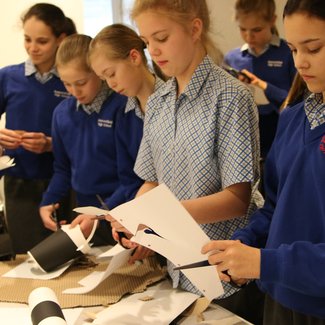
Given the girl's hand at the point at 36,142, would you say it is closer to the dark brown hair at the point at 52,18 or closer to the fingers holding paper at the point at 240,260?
the dark brown hair at the point at 52,18

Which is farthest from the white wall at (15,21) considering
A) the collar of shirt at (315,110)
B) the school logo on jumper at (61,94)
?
the collar of shirt at (315,110)

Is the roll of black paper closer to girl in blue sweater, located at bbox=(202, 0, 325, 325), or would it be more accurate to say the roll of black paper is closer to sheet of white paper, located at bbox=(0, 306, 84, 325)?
sheet of white paper, located at bbox=(0, 306, 84, 325)

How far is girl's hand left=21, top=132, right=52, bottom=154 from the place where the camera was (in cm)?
215

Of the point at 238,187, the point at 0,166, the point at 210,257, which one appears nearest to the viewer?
the point at 210,257

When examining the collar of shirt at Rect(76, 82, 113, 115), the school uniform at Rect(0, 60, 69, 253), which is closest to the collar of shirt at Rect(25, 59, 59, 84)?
the school uniform at Rect(0, 60, 69, 253)

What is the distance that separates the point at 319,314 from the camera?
99 cm

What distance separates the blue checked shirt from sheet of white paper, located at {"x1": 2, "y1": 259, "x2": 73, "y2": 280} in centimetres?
34

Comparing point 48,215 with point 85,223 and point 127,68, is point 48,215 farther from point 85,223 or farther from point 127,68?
point 127,68

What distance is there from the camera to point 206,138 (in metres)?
1.29

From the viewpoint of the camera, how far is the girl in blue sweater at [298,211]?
91cm

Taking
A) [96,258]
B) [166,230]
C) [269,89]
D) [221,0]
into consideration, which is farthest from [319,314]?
[221,0]

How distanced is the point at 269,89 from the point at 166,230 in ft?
6.19

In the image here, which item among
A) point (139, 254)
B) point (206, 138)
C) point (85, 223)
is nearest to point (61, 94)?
point (85, 223)

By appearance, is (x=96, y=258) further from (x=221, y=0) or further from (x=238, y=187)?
(x=221, y=0)
